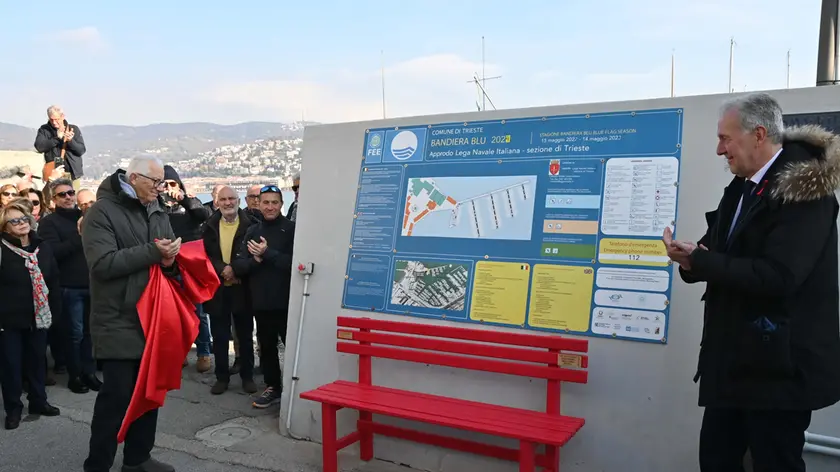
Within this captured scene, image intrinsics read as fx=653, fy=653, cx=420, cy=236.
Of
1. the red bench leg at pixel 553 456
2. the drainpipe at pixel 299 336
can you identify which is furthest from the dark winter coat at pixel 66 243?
the red bench leg at pixel 553 456

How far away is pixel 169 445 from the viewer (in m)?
4.94

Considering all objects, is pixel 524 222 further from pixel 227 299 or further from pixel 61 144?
pixel 61 144

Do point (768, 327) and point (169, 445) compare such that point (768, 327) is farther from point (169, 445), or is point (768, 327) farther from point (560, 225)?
point (169, 445)

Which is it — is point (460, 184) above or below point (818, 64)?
below

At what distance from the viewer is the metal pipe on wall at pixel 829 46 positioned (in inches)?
198

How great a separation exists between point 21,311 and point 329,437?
301 cm

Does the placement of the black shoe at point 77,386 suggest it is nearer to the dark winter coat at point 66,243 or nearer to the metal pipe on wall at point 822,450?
the dark winter coat at point 66,243

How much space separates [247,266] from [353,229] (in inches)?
55.4

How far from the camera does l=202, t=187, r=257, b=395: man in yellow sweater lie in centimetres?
621

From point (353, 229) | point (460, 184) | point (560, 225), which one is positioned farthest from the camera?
point (353, 229)

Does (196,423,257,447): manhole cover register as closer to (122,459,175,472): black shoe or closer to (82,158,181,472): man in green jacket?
(122,459,175,472): black shoe

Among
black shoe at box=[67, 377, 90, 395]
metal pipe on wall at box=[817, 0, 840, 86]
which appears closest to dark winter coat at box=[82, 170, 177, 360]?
black shoe at box=[67, 377, 90, 395]

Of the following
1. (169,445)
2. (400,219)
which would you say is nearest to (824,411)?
(400,219)

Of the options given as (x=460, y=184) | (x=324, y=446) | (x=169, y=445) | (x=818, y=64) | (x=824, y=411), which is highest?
(x=818, y=64)
